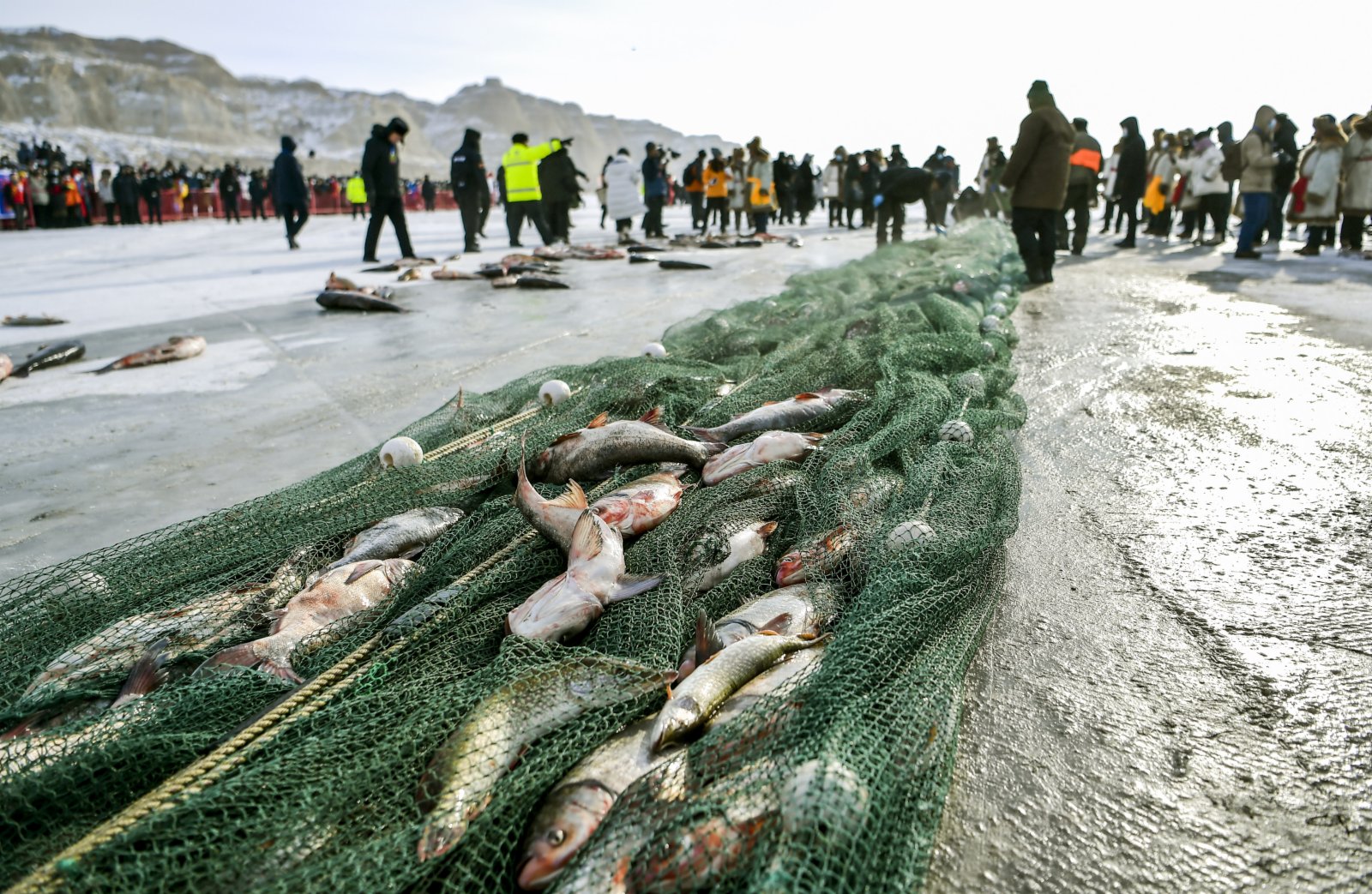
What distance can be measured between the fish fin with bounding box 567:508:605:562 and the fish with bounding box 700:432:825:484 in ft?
3.02

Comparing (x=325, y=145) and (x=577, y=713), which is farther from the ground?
(x=325, y=145)

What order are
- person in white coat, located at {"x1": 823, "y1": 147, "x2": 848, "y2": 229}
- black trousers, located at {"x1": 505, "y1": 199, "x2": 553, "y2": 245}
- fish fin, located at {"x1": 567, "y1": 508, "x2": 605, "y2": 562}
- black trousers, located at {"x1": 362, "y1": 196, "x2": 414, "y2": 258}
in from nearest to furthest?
fish fin, located at {"x1": 567, "y1": 508, "x2": 605, "y2": 562} < black trousers, located at {"x1": 362, "y1": 196, "x2": 414, "y2": 258} < black trousers, located at {"x1": 505, "y1": 199, "x2": 553, "y2": 245} < person in white coat, located at {"x1": 823, "y1": 147, "x2": 848, "y2": 229}

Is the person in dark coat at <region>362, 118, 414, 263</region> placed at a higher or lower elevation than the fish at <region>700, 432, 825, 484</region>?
higher

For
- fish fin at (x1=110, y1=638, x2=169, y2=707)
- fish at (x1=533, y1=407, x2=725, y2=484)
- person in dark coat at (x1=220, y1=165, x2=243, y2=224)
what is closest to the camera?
fish fin at (x1=110, y1=638, x2=169, y2=707)

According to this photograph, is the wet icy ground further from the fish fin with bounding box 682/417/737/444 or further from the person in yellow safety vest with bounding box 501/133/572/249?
the person in yellow safety vest with bounding box 501/133/572/249

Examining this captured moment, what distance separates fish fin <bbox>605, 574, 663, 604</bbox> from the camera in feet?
8.76

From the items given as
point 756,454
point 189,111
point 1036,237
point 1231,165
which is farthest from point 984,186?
point 189,111

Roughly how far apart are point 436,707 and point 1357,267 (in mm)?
14652


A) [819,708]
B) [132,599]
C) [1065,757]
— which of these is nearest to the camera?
[819,708]

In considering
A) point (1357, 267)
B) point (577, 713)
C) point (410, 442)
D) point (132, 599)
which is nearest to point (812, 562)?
point (577, 713)

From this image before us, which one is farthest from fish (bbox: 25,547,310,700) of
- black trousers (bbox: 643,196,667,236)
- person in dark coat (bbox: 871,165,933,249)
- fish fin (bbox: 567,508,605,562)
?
black trousers (bbox: 643,196,667,236)

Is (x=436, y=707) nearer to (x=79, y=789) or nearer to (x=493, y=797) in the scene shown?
(x=493, y=797)

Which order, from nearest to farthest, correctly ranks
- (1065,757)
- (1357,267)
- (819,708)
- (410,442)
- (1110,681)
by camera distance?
(819,708)
(1065,757)
(1110,681)
(410,442)
(1357,267)

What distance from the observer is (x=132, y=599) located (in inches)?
112
